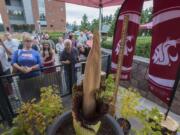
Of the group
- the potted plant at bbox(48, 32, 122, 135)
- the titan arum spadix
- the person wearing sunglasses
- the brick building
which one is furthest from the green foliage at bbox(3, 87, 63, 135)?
the brick building

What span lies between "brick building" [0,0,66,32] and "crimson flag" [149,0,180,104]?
31.3 m

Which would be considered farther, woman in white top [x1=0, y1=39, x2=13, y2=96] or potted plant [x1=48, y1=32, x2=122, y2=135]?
woman in white top [x1=0, y1=39, x2=13, y2=96]

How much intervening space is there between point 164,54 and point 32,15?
37.1 meters

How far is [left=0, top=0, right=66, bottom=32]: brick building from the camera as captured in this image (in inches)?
1214

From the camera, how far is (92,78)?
775mm

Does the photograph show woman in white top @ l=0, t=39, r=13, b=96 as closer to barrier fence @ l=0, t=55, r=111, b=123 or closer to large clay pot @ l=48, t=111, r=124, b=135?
barrier fence @ l=0, t=55, r=111, b=123

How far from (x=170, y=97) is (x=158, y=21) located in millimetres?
740

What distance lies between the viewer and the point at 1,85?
2281 millimetres

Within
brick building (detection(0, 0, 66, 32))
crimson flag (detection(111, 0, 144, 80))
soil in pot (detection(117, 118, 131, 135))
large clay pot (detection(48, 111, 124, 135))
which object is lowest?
soil in pot (detection(117, 118, 131, 135))

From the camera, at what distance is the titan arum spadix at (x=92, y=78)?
2.42 ft

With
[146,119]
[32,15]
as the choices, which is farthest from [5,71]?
[32,15]

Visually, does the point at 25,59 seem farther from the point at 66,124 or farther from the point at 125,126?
the point at 125,126

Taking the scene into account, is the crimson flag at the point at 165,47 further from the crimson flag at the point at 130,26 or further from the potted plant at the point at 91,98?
the potted plant at the point at 91,98

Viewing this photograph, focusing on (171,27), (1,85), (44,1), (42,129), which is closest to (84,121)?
(42,129)
